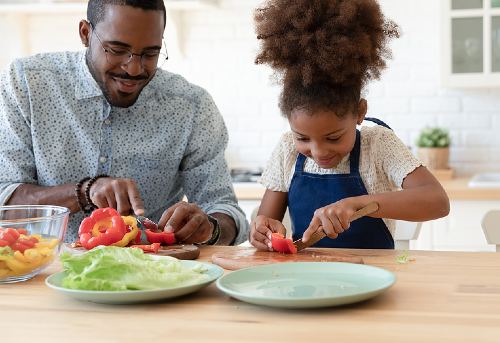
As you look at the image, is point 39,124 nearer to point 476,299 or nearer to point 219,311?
point 219,311

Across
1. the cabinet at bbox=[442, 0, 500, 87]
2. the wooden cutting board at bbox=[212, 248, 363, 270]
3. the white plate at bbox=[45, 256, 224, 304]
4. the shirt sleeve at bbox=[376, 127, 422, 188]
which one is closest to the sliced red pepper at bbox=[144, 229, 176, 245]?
the wooden cutting board at bbox=[212, 248, 363, 270]

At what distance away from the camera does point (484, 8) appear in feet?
12.0

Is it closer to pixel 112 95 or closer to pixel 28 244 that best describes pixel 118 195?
pixel 28 244

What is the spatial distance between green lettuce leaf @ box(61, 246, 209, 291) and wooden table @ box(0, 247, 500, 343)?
3 cm

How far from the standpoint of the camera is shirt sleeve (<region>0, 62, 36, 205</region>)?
7.86ft

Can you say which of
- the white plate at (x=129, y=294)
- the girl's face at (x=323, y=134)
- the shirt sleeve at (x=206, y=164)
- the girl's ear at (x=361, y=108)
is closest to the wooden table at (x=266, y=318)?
the white plate at (x=129, y=294)

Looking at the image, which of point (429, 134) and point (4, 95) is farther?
point (429, 134)

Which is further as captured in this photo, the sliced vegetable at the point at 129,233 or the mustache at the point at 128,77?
the mustache at the point at 128,77

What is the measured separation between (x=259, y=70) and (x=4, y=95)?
1960 mm

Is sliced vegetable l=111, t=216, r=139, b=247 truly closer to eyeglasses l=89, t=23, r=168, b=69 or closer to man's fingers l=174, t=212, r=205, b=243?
man's fingers l=174, t=212, r=205, b=243

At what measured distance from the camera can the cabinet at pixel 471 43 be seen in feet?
12.0

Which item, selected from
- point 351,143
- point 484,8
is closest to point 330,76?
point 351,143

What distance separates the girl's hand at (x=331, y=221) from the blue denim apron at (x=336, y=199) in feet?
1.21

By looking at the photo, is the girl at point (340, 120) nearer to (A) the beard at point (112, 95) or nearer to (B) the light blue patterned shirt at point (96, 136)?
(B) the light blue patterned shirt at point (96, 136)
